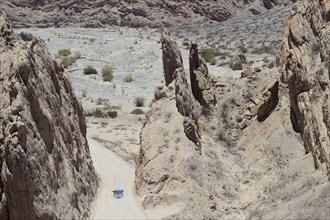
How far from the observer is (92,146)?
22.9 m

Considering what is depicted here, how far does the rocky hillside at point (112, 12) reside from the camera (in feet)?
205

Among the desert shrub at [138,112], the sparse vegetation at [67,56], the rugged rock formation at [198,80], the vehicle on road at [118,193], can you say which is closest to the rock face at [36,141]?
the vehicle on road at [118,193]

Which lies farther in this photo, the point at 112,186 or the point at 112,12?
the point at 112,12

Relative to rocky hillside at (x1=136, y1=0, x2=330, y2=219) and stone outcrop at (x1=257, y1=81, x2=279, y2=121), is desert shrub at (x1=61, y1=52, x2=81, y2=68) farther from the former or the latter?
stone outcrop at (x1=257, y1=81, x2=279, y2=121)

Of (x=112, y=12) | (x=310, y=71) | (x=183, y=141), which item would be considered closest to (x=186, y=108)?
(x=183, y=141)

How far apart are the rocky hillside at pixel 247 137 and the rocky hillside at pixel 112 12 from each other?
137ft

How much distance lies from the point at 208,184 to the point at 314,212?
394 cm

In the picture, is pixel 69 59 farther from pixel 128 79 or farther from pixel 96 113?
pixel 96 113

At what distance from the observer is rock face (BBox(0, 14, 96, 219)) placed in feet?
38.9

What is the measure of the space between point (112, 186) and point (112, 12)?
47.6 meters

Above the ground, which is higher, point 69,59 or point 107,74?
point 69,59

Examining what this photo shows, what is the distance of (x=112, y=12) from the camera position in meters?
63.5

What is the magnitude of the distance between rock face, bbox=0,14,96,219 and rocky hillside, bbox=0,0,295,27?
46.9 metres

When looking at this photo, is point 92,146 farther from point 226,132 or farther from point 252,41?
point 252,41
